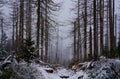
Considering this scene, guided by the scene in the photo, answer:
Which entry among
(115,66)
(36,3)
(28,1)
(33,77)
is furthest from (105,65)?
(28,1)

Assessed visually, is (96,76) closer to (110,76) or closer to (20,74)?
(110,76)

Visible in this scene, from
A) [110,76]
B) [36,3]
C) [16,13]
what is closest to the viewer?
[110,76]

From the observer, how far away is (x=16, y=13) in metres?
34.7

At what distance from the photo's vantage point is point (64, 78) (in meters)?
16.0

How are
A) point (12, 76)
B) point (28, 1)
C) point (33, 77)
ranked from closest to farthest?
point (12, 76) → point (33, 77) → point (28, 1)

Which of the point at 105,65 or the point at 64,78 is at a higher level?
the point at 105,65

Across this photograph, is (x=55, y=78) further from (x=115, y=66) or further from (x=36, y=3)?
(x=36, y=3)

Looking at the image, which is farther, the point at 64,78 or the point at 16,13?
the point at 16,13

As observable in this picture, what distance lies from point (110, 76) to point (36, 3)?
12457 millimetres

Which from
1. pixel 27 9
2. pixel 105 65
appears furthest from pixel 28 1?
pixel 105 65

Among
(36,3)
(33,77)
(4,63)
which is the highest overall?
(36,3)

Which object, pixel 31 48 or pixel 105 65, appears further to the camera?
pixel 31 48

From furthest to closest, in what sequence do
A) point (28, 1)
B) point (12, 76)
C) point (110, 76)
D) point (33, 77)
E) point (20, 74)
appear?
1. point (28, 1)
2. point (110, 76)
3. point (33, 77)
4. point (20, 74)
5. point (12, 76)

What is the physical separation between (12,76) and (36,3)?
13436mm
